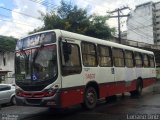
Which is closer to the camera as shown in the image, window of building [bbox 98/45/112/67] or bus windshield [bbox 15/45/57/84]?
bus windshield [bbox 15/45/57/84]

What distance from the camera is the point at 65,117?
1080 cm

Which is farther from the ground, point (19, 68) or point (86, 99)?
point (19, 68)

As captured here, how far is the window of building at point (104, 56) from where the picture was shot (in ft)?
43.3

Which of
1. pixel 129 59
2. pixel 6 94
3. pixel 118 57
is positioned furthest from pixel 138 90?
pixel 6 94

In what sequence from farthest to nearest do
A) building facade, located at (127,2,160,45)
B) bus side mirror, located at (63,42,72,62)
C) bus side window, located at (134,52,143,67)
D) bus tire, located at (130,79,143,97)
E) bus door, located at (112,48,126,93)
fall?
1. building facade, located at (127,2,160,45)
2. bus tire, located at (130,79,143,97)
3. bus side window, located at (134,52,143,67)
4. bus door, located at (112,48,126,93)
5. bus side mirror, located at (63,42,72,62)

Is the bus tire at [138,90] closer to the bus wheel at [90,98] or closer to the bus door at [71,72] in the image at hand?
the bus wheel at [90,98]

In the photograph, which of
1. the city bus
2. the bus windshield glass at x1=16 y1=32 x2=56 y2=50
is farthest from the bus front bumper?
the bus windshield glass at x1=16 y1=32 x2=56 y2=50

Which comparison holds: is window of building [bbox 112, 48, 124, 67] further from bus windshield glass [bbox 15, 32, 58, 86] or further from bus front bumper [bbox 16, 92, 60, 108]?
bus front bumper [bbox 16, 92, 60, 108]

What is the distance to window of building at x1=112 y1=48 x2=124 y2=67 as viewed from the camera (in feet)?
47.8

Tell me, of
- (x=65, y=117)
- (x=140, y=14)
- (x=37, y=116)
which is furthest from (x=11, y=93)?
(x=140, y=14)

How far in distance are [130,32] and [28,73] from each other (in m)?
88.0

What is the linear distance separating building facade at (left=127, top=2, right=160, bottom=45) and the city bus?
8088 centimetres

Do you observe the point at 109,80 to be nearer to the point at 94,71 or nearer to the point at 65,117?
the point at 94,71

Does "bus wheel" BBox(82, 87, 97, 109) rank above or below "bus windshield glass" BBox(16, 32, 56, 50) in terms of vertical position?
below
